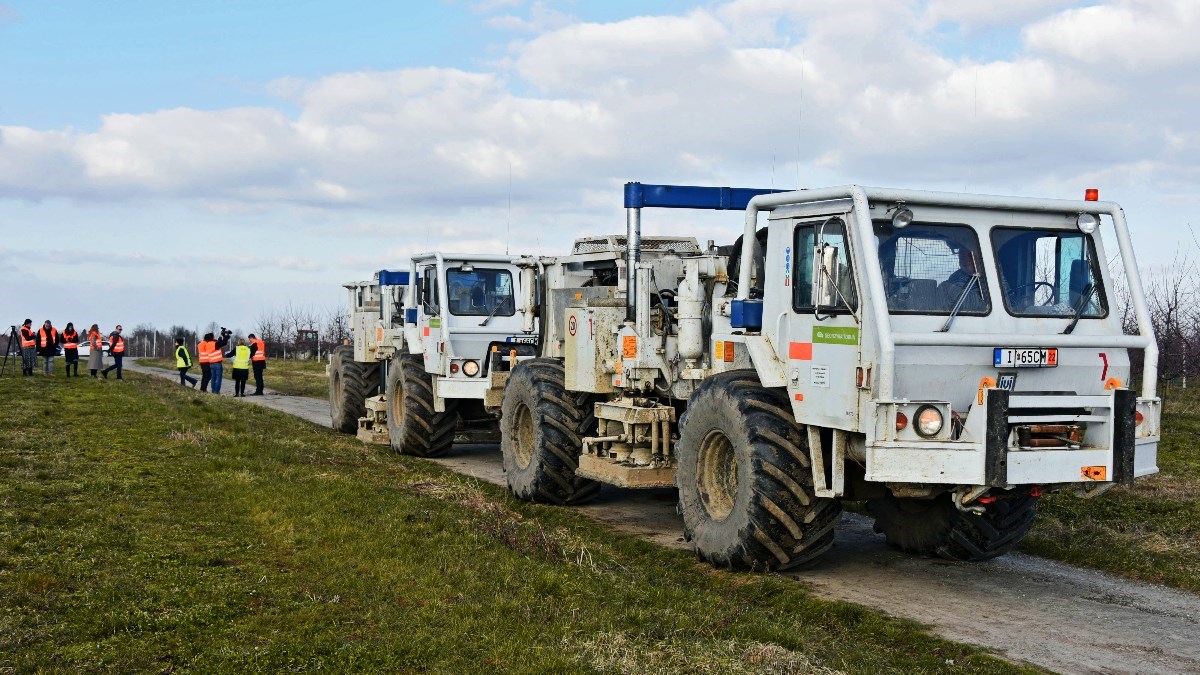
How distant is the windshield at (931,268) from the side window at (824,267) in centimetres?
25

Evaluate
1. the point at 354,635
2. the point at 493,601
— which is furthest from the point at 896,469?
the point at 354,635

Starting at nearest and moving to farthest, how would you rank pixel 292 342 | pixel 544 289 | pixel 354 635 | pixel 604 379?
pixel 354 635, pixel 604 379, pixel 544 289, pixel 292 342

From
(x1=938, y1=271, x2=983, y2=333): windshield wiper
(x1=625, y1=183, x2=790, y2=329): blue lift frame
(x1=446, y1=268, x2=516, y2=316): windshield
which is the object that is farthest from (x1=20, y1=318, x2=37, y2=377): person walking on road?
(x1=938, y1=271, x2=983, y2=333): windshield wiper

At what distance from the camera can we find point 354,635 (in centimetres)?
670

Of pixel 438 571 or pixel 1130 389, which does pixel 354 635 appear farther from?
pixel 1130 389

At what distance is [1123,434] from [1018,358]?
88 cm

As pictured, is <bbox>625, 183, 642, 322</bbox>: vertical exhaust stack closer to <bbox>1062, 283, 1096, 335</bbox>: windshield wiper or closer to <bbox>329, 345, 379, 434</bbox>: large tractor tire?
<bbox>1062, 283, 1096, 335</bbox>: windshield wiper

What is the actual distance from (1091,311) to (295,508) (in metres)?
6.82

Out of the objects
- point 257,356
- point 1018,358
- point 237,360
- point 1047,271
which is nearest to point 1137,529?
point 1047,271

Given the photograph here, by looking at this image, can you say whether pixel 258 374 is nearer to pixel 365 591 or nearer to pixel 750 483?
pixel 365 591

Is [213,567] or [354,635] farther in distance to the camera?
[213,567]

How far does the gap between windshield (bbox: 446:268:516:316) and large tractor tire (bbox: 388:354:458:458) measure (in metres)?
1.17

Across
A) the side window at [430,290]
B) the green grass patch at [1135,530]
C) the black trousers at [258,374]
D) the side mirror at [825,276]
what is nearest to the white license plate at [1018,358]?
the side mirror at [825,276]

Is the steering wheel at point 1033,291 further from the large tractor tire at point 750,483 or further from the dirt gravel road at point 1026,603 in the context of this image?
the dirt gravel road at point 1026,603
